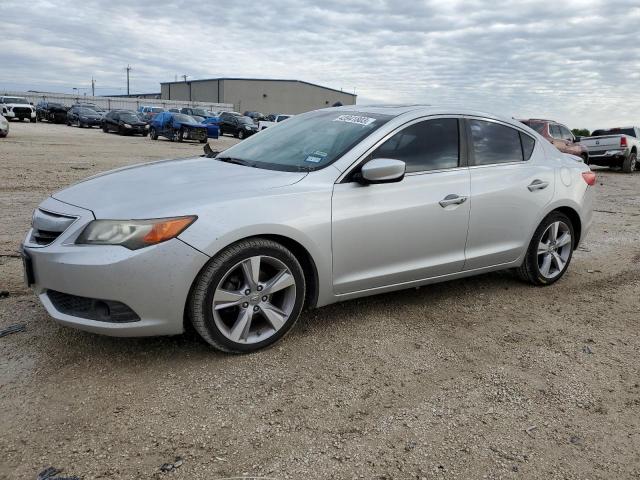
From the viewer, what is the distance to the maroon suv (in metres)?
16.5

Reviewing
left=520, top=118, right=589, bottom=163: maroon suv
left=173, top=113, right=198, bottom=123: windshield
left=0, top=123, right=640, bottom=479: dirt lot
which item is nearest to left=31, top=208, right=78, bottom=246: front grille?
left=0, top=123, right=640, bottom=479: dirt lot

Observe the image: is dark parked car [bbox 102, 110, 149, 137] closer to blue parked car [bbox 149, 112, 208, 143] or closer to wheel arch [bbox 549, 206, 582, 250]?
blue parked car [bbox 149, 112, 208, 143]

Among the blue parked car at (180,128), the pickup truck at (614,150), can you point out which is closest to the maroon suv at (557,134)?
the pickup truck at (614,150)

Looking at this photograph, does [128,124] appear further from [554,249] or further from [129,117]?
[554,249]

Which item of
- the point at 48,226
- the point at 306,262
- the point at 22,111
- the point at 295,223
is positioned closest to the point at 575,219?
the point at 306,262

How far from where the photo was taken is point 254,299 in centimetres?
338

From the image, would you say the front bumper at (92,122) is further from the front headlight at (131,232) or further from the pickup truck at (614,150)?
the front headlight at (131,232)

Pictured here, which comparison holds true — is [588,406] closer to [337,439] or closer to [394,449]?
[394,449]

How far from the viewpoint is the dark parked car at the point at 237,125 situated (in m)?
34.2

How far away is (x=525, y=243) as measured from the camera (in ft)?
15.5

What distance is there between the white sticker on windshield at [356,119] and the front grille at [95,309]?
2106 mm

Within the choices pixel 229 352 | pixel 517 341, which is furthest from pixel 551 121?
pixel 229 352

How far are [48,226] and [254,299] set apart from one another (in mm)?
1259

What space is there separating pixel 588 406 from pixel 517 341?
2.78ft
